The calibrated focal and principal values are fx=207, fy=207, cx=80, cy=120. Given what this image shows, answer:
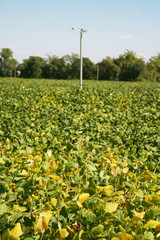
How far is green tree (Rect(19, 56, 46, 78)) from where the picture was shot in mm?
75375

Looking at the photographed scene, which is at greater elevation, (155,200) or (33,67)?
(33,67)

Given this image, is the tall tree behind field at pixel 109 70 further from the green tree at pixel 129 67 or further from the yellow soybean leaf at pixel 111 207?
the yellow soybean leaf at pixel 111 207

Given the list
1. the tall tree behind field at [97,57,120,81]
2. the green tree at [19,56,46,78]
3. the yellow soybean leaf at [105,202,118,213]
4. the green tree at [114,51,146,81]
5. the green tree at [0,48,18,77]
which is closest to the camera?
the yellow soybean leaf at [105,202,118,213]

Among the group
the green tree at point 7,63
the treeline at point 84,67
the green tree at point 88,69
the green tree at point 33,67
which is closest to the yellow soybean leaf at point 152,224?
the treeline at point 84,67

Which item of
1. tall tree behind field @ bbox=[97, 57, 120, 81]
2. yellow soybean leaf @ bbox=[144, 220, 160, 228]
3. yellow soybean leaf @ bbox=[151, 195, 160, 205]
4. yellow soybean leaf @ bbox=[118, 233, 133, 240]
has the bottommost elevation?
yellow soybean leaf @ bbox=[118, 233, 133, 240]

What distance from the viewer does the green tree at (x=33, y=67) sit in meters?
75.4

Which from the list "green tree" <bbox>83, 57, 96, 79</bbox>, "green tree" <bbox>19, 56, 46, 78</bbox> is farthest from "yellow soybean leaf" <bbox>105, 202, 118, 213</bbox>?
"green tree" <bbox>19, 56, 46, 78</bbox>

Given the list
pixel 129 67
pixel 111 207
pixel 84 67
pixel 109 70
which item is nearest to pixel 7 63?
pixel 84 67

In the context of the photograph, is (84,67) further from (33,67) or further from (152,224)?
(152,224)

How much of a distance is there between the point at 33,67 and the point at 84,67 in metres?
18.8

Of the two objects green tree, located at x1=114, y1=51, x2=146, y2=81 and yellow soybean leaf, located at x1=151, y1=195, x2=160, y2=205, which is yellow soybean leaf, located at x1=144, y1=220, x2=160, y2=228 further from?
green tree, located at x1=114, y1=51, x2=146, y2=81

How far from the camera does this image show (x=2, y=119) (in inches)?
195

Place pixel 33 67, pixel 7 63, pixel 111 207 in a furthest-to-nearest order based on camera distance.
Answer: pixel 7 63
pixel 33 67
pixel 111 207

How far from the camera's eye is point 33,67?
247 feet
